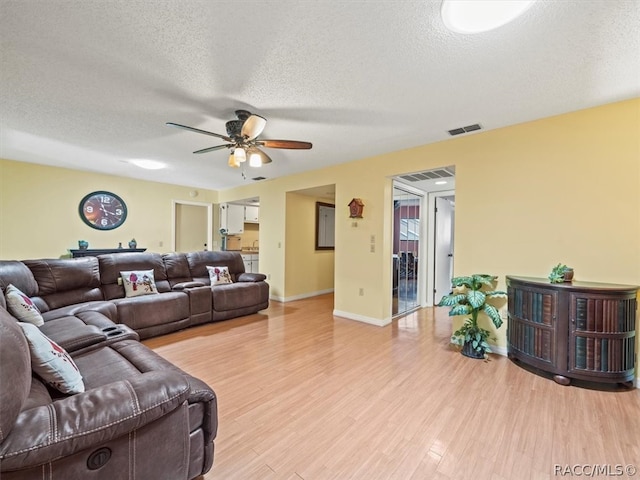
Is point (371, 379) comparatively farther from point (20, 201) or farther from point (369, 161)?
point (20, 201)

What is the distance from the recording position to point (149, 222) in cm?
597

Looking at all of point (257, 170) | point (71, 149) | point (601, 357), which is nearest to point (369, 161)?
point (257, 170)

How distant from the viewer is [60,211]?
4879 millimetres

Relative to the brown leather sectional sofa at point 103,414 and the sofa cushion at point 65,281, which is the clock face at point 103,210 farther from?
the brown leather sectional sofa at point 103,414

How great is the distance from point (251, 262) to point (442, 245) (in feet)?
13.3

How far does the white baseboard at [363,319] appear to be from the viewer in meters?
3.94

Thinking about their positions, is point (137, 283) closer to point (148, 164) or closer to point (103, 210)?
Answer: point (148, 164)

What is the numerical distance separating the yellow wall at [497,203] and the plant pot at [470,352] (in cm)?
31

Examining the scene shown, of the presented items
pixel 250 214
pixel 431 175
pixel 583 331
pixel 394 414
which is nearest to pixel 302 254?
pixel 250 214

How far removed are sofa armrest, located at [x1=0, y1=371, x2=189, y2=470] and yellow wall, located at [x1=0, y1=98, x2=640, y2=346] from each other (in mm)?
3094

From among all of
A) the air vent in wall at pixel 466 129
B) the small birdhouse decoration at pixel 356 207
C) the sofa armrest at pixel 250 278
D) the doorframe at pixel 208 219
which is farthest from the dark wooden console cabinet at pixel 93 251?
the air vent in wall at pixel 466 129

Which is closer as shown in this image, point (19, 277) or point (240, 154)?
point (240, 154)

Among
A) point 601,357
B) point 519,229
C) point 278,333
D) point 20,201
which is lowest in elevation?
point 278,333

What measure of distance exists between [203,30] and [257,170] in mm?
3371
